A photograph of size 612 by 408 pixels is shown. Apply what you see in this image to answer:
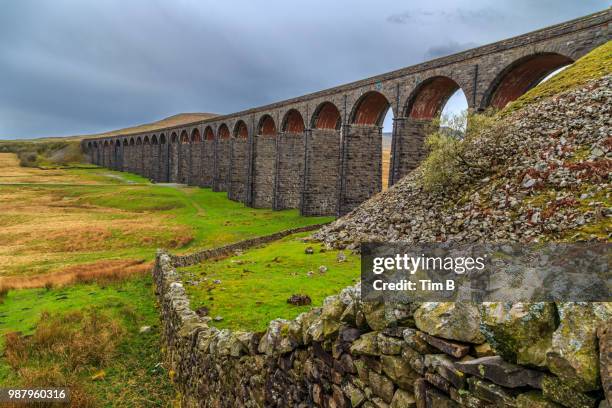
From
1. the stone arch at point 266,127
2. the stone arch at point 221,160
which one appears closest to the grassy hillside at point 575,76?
the stone arch at point 266,127

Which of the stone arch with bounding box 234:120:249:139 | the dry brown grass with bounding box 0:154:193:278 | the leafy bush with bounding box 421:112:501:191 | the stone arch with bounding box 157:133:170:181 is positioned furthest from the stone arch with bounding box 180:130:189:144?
the leafy bush with bounding box 421:112:501:191

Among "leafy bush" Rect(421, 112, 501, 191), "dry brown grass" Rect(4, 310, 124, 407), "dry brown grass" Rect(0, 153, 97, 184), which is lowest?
"dry brown grass" Rect(4, 310, 124, 407)

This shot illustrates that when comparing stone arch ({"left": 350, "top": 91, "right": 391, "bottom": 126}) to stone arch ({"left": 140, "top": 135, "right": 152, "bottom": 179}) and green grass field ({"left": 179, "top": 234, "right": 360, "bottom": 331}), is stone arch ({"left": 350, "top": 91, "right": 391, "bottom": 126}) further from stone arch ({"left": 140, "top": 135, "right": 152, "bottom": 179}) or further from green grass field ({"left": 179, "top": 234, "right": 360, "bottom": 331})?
stone arch ({"left": 140, "top": 135, "right": 152, "bottom": 179})

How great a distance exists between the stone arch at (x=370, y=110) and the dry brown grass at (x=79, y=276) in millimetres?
21625

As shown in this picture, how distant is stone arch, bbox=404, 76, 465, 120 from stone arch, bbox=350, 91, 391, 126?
4.67 meters

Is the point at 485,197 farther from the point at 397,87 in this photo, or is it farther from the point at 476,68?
the point at 397,87

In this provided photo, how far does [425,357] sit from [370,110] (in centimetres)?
3288

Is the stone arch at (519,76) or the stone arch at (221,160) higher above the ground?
the stone arch at (519,76)

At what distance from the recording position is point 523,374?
2463 millimetres

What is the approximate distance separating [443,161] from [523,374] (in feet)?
53.0

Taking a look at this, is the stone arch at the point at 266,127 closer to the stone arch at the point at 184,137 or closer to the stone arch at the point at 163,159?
the stone arch at the point at 184,137

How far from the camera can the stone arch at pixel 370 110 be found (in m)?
32.9

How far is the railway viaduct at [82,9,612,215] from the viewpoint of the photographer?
69.7ft

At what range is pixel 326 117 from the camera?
3934 centimetres
